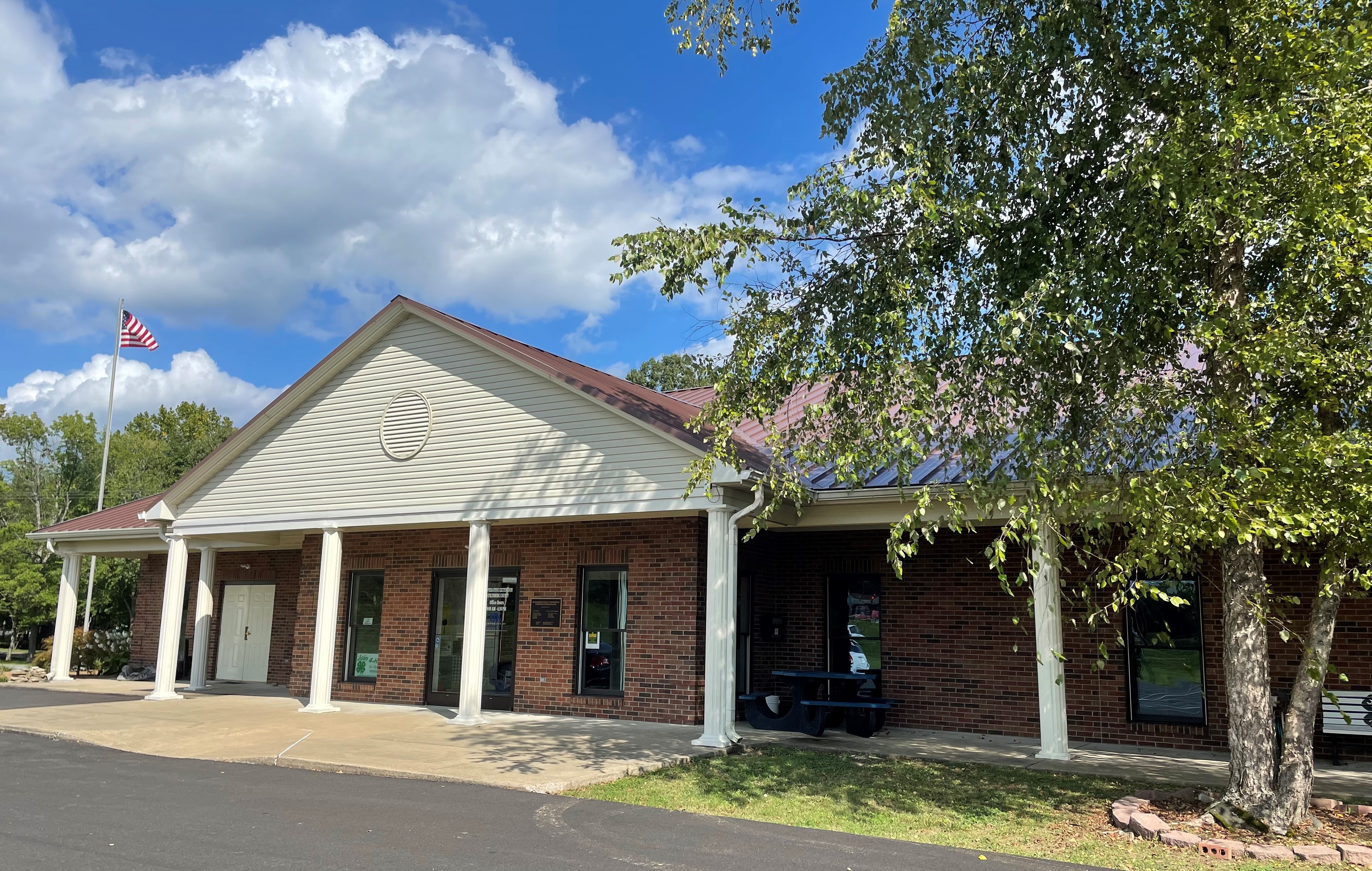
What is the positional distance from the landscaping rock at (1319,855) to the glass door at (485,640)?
10.1 m

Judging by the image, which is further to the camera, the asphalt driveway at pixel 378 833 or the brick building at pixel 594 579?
the brick building at pixel 594 579

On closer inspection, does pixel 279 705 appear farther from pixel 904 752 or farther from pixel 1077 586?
pixel 1077 586

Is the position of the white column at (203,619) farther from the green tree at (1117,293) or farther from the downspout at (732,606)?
the green tree at (1117,293)

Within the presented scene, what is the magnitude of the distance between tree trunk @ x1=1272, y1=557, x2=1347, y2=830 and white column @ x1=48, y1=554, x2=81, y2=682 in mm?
21291

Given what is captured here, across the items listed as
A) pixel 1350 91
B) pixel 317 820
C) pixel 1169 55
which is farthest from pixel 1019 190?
pixel 317 820

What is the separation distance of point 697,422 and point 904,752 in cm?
482

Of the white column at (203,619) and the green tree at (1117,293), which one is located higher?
the green tree at (1117,293)

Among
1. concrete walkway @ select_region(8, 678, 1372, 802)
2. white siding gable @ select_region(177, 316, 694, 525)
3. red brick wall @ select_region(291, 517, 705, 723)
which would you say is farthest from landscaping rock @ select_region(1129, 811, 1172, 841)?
red brick wall @ select_region(291, 517, 705, 723)

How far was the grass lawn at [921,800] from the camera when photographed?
6824 mm

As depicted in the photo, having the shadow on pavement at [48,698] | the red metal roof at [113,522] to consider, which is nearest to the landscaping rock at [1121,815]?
the shadow on pavement at [48,698]

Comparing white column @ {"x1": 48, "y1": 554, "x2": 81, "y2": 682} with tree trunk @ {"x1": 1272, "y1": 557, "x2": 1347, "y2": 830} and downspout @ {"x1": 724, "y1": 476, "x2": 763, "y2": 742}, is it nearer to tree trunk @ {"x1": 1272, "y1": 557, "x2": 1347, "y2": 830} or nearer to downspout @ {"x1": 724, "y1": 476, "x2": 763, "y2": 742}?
downspout @ {"x1": 724, "y1": 476, "x2": 763, "y2": 742}

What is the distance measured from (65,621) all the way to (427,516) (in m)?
11.4

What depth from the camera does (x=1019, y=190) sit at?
8.00m

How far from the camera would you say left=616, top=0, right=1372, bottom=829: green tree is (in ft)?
21.7
